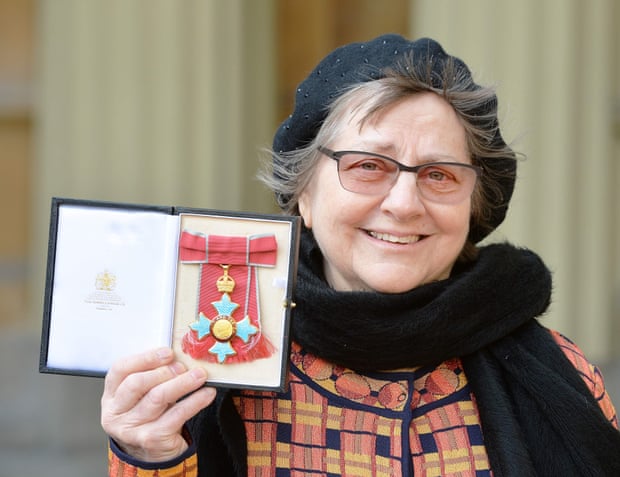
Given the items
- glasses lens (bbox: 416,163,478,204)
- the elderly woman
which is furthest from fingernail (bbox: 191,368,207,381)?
glasses lens (bbox: 416,163,478,204)

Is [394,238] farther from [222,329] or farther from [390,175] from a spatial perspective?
[222,329]

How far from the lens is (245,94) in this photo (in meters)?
4.43

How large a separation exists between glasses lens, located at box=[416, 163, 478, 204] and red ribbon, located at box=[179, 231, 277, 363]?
0.37 metres

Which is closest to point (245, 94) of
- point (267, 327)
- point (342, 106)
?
point (342, 106)

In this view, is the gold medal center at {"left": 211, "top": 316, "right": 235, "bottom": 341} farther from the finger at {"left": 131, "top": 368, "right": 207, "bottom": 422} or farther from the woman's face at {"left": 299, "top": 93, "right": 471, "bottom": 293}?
the woman's face at {"left": 299, "top": 93, "right": 471, "bottom": 293}

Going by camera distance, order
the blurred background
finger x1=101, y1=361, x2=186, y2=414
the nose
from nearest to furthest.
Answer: finger x1=101, y1=361, x2=186, y2=414 < the nose < the blurred background

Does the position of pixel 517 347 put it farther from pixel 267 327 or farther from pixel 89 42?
pixel 89 42

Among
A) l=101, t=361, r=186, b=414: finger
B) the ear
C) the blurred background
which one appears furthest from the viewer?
the blurred background

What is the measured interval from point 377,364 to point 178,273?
1.59ft

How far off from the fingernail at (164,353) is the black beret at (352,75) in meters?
0.59

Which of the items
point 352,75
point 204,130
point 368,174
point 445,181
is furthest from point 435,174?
point 204,130

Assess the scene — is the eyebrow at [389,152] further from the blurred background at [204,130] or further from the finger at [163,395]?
the blurred background at [204,130]

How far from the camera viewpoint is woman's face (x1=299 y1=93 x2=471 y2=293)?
5.98 feet

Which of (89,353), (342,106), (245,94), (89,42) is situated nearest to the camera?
(89,353)
